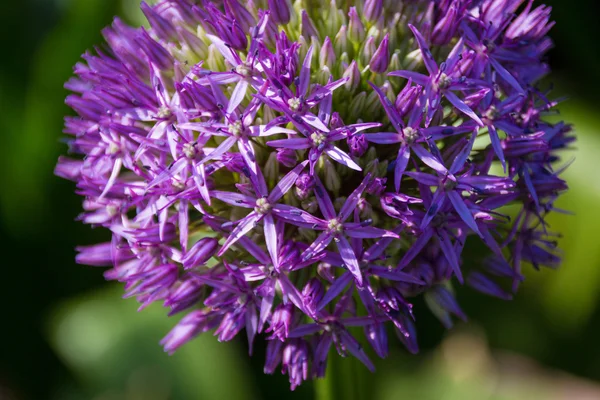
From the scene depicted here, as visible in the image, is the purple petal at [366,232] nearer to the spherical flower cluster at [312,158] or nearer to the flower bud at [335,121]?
the spherical flower cluster at [312,158]

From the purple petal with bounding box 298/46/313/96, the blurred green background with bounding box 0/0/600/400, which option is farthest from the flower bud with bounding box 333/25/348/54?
the blurred green background with bounding box 0/0/600/400

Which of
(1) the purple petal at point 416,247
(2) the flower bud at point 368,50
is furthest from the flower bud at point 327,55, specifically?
(1) the purple petal at point 416,247

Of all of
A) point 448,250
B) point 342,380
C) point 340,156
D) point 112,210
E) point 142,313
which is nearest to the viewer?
point 340,156

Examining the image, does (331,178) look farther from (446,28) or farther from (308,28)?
(446,28)

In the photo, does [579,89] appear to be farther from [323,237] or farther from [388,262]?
[323,237]

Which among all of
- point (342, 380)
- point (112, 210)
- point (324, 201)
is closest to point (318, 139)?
point (324, 201)

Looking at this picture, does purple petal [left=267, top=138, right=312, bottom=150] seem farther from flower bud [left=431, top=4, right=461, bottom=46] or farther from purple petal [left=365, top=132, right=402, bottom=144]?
flower bud [left=431, top=4, right=461, bottom=46]
